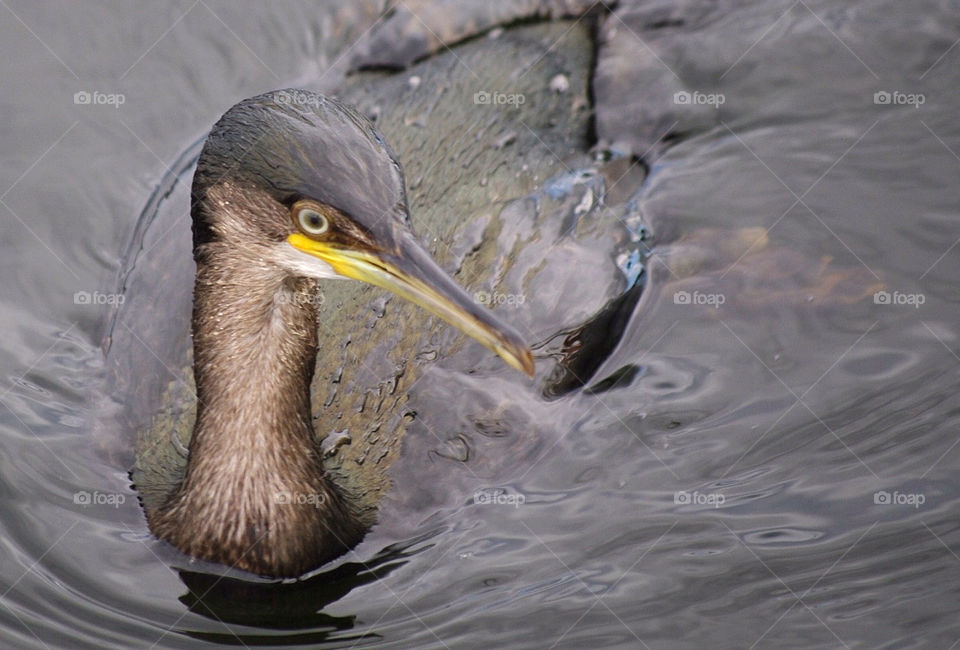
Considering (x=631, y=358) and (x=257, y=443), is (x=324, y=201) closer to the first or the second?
(x=257, y=443)

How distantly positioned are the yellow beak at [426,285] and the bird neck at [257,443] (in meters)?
0.40

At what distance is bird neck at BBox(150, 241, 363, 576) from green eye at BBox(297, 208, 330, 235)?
0.39m

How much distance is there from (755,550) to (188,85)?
14.0 feet

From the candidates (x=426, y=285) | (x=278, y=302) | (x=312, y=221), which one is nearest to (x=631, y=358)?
(x=278, y=302)

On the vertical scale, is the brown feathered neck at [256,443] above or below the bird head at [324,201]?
below

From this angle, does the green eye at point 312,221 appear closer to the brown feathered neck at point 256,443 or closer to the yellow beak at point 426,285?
the yellow beak at point 426,285

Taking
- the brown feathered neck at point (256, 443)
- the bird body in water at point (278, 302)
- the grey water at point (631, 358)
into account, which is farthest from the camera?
the grey water at point (631, 358)

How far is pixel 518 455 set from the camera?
5496 mm

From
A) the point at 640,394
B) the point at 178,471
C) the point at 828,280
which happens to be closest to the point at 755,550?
the point at 640,394

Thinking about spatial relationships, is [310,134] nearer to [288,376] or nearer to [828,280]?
[288,376]

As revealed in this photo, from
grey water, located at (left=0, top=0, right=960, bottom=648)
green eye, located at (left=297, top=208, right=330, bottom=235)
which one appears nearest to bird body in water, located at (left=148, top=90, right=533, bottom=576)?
green eye, located at (left=297, top=208, right=330, bottom=235)

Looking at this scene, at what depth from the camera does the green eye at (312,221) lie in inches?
169

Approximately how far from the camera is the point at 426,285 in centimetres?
419

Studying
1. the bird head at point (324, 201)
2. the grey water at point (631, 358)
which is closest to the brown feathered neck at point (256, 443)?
the grey water at point (631, 358)
